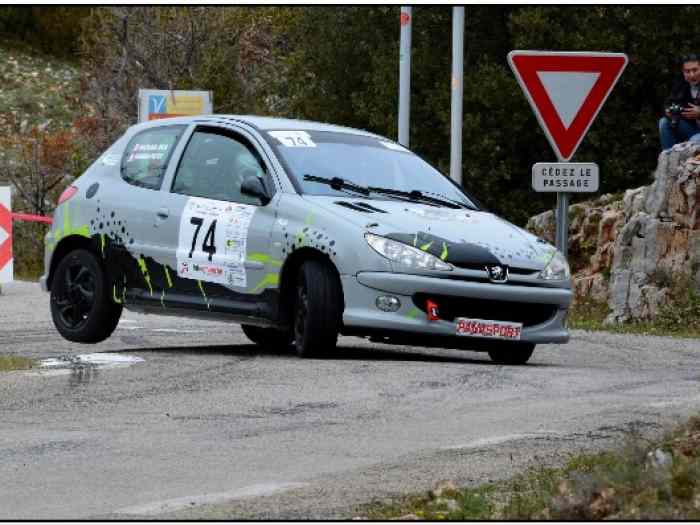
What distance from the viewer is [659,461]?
791 cm

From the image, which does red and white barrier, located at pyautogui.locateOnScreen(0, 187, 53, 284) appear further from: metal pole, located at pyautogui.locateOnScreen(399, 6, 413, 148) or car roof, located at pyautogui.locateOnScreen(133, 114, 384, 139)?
car roof, located at pyautogui.locateOnScreen(133, 114, 384, 139)

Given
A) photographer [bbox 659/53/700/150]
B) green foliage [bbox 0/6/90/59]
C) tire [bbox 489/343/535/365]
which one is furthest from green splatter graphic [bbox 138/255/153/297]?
green foliage [bbox 0/6/90/59]

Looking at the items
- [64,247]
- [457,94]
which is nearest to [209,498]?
[64,247]

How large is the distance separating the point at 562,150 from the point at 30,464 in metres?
6.60

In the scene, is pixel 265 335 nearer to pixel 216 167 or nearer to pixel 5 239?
pixel 216 167

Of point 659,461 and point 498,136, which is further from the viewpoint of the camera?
point 498,136

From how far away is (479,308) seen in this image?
13484mm

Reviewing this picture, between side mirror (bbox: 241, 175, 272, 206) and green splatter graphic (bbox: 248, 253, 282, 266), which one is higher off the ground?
side mirror (bbox: 241, 175, 272, 206)

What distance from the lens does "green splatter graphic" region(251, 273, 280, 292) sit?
13867 millimetres

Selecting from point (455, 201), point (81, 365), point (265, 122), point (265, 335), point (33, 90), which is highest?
point (265, 122)

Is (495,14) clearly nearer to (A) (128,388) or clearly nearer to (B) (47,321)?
(B) (47,321)

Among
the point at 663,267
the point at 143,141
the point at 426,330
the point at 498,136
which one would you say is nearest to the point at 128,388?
the point at 426,330

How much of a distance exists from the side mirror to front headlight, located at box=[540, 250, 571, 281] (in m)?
1.99

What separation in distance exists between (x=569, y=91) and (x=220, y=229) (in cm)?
272
